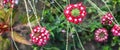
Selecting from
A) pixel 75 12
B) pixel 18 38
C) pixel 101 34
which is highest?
pixel 75 12

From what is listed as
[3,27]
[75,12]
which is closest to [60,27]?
[3,27]

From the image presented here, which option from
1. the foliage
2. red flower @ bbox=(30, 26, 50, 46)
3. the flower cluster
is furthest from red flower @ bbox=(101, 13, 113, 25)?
the flower cluster

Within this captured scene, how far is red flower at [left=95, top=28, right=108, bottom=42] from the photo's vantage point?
227 centimetres

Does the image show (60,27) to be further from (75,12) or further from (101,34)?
(75,12)

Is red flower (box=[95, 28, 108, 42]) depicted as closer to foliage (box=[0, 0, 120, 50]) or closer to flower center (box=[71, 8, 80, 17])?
foliage (box=[0, 0, 120, 50])

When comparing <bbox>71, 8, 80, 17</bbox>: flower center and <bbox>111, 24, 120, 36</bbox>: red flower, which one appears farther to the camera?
<bbox>111, 24, 120, 36</bbox>: red flower

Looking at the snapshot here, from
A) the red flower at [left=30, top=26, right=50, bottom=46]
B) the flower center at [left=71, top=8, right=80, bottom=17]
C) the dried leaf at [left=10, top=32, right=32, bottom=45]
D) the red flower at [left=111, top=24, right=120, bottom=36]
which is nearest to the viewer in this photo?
the flower center at [left=71, top=8, right=80, bottom=17]

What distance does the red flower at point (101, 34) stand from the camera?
227 cm

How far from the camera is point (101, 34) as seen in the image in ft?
7.52

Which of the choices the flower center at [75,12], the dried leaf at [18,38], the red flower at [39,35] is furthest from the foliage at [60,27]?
the flower center at [75,12]

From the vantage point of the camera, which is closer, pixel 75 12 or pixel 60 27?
pixel 75 12

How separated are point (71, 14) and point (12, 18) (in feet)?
1.84

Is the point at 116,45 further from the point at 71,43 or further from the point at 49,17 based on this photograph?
the point at 49,17

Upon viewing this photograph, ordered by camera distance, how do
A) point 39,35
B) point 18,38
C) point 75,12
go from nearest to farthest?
point 75,12 → point 39,35 → point 18,38
